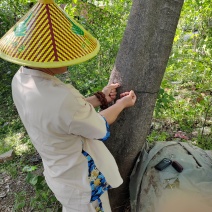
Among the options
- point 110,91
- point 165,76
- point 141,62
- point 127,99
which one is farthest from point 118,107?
point 165,76

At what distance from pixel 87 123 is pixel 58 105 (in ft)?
0.58

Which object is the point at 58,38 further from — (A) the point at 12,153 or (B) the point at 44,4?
(A) the point at 12,153

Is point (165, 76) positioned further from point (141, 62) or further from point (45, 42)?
point (45, 42)

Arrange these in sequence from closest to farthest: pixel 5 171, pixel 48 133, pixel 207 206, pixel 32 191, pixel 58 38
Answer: pixel 58 38 < pixel 48 133 < pixel 207 206 < pixel 32 191 < pixel 5 171

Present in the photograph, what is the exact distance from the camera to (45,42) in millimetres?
1133

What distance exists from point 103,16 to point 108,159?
2569 mm

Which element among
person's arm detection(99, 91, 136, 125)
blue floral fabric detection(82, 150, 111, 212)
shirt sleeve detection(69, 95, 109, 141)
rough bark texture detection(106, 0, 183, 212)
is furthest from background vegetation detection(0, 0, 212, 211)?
shirt sleeve detection(69, 95, 109, 141)

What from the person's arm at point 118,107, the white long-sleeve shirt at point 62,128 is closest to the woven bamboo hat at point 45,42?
the white long-sleeve shirt at point 62,128

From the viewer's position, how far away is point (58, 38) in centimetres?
115

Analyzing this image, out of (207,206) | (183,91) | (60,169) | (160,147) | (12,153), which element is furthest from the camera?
(183,91)

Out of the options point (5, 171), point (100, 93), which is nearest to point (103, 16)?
point (100, 93)

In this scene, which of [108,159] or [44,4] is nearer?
[44,4]

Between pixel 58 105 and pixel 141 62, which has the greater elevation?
pixel 141 62

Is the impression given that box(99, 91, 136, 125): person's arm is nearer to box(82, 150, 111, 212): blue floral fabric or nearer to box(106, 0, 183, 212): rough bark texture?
box(106, 0, 183, 212): rough bark texture
